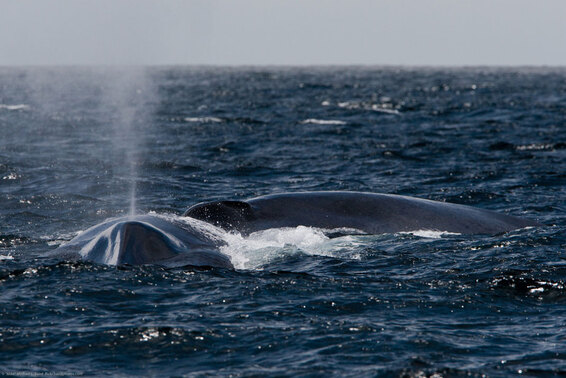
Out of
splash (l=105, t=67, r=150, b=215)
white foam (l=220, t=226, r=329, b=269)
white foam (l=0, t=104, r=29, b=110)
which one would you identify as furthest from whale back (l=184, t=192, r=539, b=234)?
white foam (l=0, t=104, r=29, b=110)

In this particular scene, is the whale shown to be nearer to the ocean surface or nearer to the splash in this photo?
the ocean surface

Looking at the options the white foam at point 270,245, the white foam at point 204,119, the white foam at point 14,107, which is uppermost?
the white foam at point 270,245

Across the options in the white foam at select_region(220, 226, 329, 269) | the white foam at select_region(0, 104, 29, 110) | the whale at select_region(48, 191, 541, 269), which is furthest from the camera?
the white foam at select_region(0, 104, 29, 110)

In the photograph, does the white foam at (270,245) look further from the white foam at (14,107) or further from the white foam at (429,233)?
the white foam at (14,107)

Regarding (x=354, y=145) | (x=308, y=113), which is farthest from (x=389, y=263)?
(x=308, y=113)

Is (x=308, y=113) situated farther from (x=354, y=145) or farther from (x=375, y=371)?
(x=375, y=371)

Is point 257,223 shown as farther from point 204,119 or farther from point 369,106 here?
point 369,106

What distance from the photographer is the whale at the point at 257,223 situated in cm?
1065

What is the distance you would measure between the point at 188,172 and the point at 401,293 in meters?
13.5

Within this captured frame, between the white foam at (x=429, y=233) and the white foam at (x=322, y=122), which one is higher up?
the white foam at (x=429, y=233)

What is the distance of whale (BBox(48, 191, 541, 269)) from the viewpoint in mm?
10648

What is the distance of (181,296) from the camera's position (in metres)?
9.89

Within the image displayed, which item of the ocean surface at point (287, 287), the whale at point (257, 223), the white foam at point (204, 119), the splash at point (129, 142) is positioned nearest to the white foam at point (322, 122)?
the white foam at point (204, 119)

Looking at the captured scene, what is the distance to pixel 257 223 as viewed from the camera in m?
12.7
